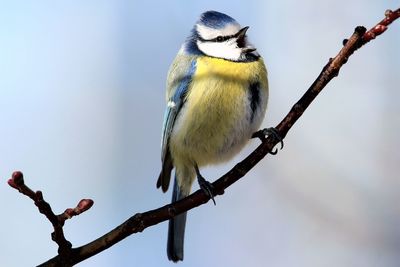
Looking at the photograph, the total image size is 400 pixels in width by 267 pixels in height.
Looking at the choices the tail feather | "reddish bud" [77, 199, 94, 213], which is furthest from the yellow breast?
"reddish bud" [77, 199, 94, 213]

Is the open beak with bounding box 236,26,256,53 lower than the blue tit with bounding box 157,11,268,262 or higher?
higher

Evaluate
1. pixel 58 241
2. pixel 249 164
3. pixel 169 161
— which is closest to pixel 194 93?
pixel 169 161

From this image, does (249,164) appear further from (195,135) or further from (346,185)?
(346,185)

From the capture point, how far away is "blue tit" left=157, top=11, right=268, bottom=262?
4.38 ft

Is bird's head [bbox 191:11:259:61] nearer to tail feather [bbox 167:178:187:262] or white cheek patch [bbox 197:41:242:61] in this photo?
white cheek patch [bbox 197:41:242:61]

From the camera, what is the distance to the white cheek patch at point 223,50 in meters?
1.42

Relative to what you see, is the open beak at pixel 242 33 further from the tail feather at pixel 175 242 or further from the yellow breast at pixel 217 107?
the tail feather at pixel 175 242

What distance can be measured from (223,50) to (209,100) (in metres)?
0.16

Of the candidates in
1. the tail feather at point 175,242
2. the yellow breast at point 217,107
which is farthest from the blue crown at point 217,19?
the tail feather at point 175,242

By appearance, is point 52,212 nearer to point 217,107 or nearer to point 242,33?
point 217,107

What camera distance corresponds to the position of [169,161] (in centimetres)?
153

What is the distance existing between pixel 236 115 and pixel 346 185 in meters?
0.89

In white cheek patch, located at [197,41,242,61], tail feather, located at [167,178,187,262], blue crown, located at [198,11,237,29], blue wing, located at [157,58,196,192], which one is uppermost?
blue crown, located at [198,11,237,29]

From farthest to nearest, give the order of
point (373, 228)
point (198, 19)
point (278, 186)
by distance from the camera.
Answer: point (278, 186), point (373, 228), point (198, 19)
